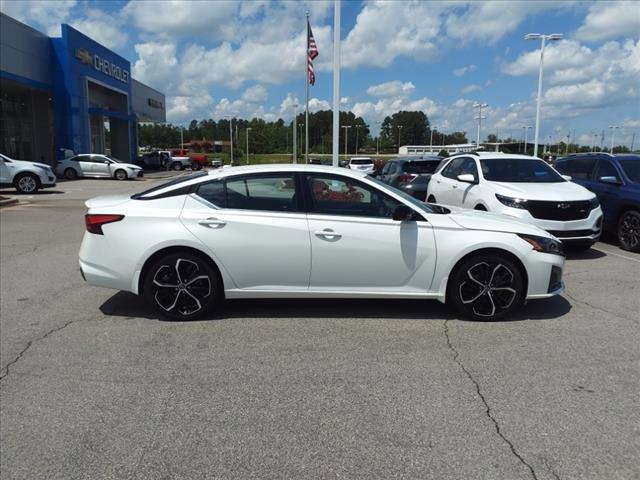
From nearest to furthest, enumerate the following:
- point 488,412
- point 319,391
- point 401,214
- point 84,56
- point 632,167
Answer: point 488,412
point 319,391
point 401,214
point 632,167
point 84,56

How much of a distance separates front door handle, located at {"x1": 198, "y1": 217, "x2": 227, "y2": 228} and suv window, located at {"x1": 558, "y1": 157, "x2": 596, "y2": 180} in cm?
852

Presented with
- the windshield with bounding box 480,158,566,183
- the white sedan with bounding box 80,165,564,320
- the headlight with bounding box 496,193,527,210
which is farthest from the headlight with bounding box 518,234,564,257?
the windshield with bounding box 480,158,566,183

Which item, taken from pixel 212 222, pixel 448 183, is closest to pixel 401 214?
pixel 212 222

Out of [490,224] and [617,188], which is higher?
[617,188]

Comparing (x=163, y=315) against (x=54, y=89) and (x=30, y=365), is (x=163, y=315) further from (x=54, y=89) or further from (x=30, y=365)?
(x=54, y=89)

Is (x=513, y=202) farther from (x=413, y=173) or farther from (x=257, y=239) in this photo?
(x=413, y=173)

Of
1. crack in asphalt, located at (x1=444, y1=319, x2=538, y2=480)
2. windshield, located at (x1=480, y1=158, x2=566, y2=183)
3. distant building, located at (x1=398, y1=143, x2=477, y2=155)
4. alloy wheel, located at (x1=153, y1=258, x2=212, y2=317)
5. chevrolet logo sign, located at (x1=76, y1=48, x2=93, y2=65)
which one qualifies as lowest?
crack in asphalt, located at (x1=444, y1=319, x2=538, y2=480)

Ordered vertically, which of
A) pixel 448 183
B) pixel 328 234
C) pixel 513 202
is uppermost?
pixel 448 183

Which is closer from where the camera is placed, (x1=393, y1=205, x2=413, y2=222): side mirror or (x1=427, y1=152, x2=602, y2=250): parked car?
(x1=393, y1=205, x2=413, y2=222): side mirror

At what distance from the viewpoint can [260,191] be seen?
17.8 feet

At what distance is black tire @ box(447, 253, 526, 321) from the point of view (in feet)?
17.3

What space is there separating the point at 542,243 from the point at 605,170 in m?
6.15

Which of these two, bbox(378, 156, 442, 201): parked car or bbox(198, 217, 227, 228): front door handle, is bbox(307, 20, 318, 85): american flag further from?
bbox(198, 217, 227, 228): front door handle

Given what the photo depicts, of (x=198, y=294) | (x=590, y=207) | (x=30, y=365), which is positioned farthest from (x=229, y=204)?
(x=590, y=207)
